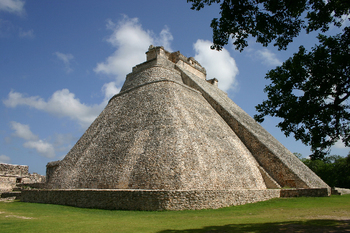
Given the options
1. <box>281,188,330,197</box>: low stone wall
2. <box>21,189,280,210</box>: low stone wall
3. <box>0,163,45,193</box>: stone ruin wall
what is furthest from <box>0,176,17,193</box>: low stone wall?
<box>281,188,330,197</box>: low stone wall

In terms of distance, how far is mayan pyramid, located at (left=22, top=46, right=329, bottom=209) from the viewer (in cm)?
1246

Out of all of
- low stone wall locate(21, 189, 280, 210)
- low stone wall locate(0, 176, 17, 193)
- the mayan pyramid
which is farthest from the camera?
low stone wall locate(0, 176, 17, 193)

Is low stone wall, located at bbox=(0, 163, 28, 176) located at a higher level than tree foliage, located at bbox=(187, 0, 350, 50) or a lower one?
lower

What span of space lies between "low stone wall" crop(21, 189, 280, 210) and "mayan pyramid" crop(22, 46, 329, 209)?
84 millimetres

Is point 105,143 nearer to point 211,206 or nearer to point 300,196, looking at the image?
point 211,206

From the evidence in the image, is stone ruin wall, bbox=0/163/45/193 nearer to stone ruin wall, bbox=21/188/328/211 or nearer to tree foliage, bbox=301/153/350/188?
stone ruin wall, bbox=21/188/328/211

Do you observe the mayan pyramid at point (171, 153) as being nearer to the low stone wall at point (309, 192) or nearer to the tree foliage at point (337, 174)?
the low stone wall at point (309, 192)

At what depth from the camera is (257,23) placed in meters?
7.07

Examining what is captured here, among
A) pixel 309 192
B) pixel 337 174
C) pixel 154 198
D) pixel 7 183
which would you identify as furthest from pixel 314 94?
pixel 337 174

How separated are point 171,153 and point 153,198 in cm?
273

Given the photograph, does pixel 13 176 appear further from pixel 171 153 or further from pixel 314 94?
pixel 314 94

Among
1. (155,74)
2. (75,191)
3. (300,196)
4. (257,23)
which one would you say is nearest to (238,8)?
(257,23)

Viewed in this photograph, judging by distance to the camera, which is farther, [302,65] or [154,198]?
[154,198]

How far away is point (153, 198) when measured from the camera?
10820 millimetres
